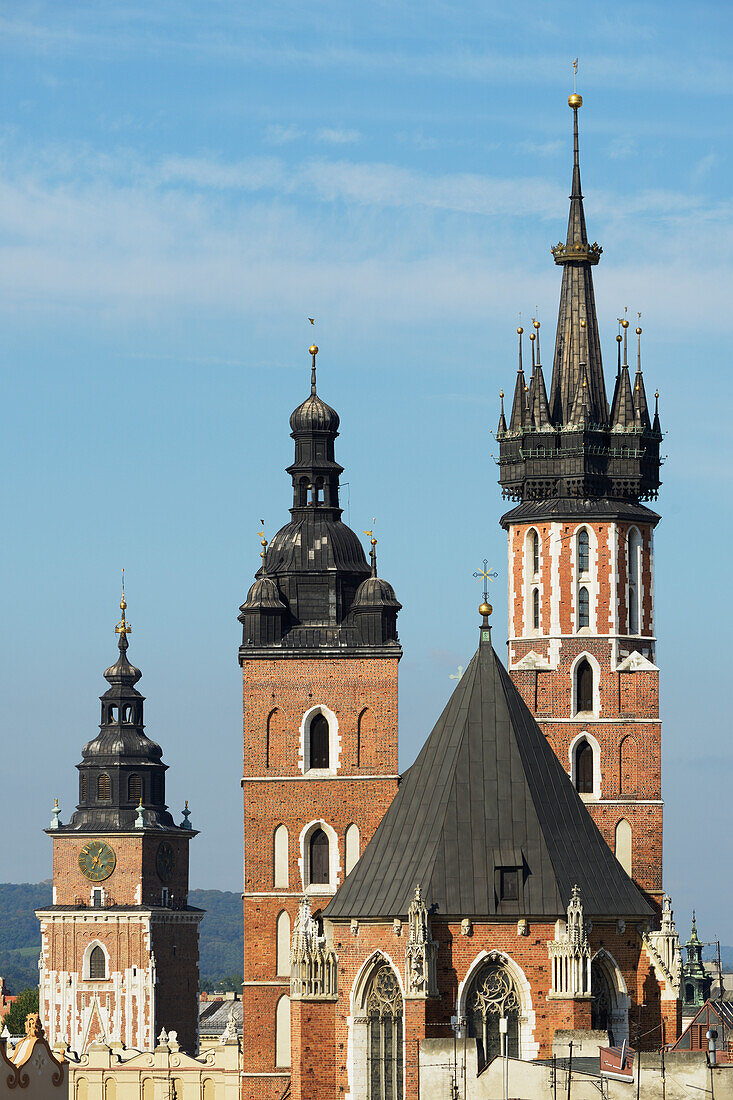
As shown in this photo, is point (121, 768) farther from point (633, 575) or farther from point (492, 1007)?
point (492, 1007)

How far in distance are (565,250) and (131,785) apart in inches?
2313

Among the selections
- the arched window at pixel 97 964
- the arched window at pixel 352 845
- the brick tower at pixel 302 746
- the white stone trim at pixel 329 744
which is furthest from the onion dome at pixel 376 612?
the arched window at pixel 97 964

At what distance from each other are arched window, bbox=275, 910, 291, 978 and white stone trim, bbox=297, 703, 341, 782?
14.2 feet

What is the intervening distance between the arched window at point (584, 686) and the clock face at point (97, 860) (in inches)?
2281

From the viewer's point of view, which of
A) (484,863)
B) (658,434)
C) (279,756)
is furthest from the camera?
(658,434)

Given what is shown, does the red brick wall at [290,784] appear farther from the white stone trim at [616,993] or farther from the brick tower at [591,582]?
the white stone trim at [616,993]

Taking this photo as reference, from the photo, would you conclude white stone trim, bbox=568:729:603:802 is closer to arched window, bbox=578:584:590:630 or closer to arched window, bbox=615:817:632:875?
arched window, bbox=615:817:632:875

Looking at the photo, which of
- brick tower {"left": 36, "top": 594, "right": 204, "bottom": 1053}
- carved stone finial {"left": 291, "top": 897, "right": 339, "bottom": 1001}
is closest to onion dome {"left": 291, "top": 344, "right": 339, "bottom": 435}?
carved stone finial {"left": 291, "top": 897, "right": 339, "bottom": 1001}

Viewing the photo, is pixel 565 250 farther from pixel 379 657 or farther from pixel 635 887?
pixel 635 887

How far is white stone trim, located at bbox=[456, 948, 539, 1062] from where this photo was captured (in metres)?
70.4

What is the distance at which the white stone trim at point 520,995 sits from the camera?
70.4m

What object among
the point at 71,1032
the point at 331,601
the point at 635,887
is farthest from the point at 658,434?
the point at 71,1032

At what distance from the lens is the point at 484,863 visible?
71.9m

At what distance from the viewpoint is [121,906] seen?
466 ft
